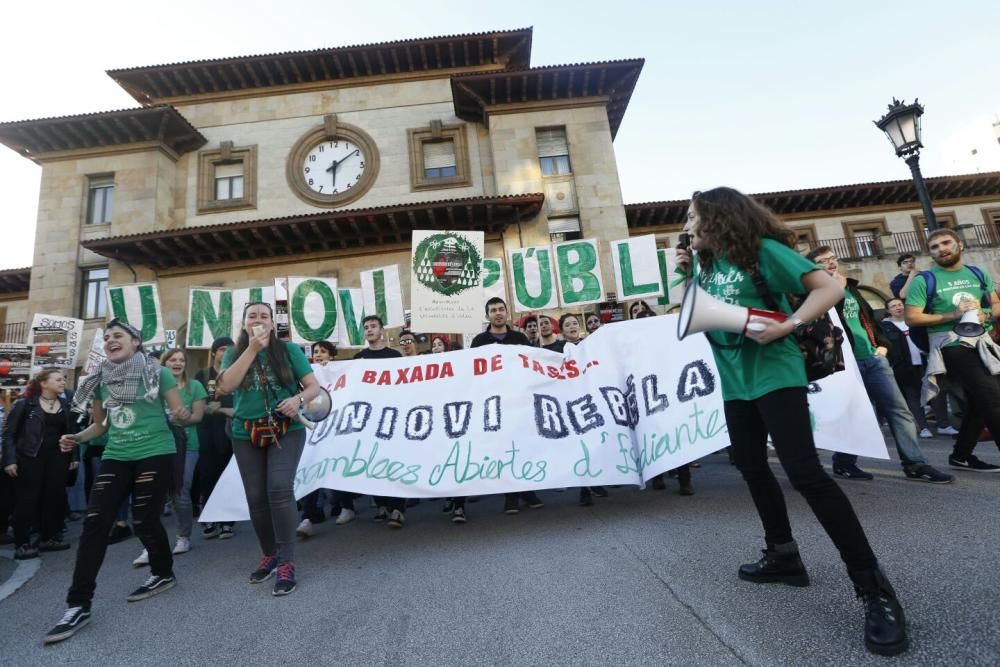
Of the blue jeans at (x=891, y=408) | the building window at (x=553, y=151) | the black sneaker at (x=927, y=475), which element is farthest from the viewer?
the building window at (x=553, y=151)

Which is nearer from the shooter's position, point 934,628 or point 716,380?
point 934,628

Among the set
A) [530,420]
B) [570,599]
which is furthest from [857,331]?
[570,599]

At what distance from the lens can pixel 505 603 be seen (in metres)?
2.32

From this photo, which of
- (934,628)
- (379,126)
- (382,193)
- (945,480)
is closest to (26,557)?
(934,628)

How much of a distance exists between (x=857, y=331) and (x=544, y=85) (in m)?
14.2

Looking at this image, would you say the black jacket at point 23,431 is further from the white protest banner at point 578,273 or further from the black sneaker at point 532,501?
the white protest banner at point 578,273

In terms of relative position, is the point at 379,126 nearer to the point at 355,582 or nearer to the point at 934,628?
the point at 355,582

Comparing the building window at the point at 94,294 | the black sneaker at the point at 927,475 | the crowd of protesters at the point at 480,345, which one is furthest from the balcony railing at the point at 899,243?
the building window at the point at 94,294

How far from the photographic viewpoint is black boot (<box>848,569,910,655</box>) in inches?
61.1

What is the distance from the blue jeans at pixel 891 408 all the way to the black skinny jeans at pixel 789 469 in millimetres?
2760

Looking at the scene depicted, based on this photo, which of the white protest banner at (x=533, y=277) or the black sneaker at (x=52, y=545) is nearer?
the black sneaker at (x=52, y=545)

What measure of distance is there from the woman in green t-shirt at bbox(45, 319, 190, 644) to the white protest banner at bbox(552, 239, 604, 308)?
743 centimetres

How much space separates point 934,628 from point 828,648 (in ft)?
1.27

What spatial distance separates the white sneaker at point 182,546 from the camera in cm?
428
